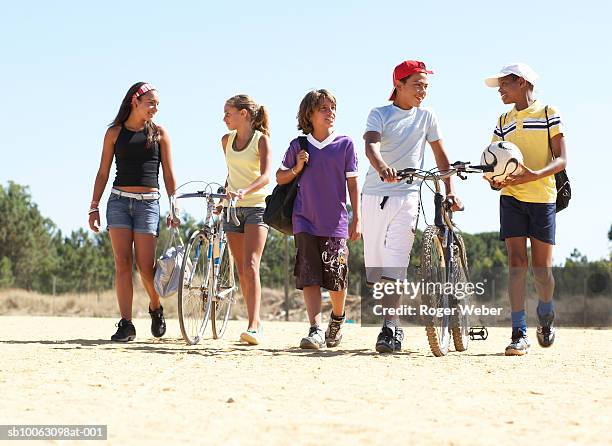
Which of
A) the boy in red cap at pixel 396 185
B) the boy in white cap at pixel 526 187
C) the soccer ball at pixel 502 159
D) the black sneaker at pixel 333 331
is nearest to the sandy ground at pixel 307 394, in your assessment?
the black sneaker at pixel 333 331

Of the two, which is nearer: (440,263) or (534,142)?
(440,263)

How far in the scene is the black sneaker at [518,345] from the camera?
25.6ft

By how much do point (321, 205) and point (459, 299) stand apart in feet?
4.39

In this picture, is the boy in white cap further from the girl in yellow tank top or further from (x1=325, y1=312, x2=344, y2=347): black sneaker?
the girl in yellow tank top

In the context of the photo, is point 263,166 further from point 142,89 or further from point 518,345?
point 518,345

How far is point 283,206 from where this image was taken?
8211mm

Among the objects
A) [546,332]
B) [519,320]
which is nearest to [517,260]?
[519,320]

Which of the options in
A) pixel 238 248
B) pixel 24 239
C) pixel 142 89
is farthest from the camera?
pixel 24 239

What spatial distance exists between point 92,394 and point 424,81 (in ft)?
13.4

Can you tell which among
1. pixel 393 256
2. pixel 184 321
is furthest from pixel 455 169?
pixel 184 321

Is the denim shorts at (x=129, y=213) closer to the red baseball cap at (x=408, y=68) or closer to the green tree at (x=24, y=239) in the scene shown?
the red baseball cap at (x=408, y=68)

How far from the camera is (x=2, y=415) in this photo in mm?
4523

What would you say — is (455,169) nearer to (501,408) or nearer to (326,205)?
(326,205)

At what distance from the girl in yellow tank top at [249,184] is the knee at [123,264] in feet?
3.04
